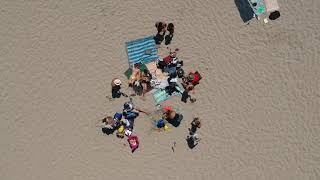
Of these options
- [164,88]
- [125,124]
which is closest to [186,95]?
[164,88]

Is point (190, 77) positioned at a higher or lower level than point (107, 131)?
higher

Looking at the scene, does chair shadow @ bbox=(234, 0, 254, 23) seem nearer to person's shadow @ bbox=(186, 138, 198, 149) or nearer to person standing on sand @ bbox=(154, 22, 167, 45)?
person standing on sand @ bbox=(154, 22, 167, 45)

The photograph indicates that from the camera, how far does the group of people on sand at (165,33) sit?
523 inches

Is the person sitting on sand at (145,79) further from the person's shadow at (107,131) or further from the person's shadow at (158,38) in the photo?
the person's shadow at (107,131)

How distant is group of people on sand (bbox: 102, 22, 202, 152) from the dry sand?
0.65ft

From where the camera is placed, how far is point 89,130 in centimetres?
1366

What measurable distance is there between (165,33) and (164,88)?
154 cm

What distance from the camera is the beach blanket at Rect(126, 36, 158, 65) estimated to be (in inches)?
529

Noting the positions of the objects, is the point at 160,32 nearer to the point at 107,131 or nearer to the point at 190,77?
the point at 190,77

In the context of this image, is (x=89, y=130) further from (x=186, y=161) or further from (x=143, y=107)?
(x=186, y=161)

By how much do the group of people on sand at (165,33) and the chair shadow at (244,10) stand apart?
195cm

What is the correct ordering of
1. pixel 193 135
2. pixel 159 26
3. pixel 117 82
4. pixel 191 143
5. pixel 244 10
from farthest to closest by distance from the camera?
pixel 191 143 < pixel 193 135 < pixel 244 10 < pixel 117 82 < pixel 159 26

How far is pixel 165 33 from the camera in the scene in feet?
44.2

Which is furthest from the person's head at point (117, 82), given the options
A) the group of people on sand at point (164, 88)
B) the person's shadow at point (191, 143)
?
the person's shadow at point (191, 143)
